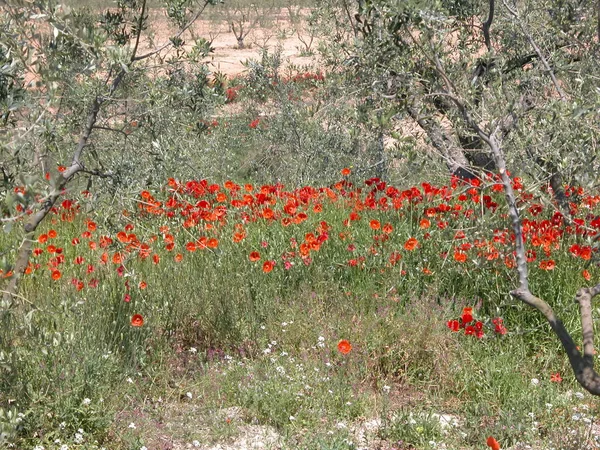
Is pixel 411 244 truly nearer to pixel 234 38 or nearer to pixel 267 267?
pixel 267 267

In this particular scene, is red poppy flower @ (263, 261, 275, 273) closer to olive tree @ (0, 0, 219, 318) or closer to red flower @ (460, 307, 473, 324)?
olive tree @ (0, 0, 219, 318)

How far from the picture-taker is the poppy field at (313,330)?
150 inches

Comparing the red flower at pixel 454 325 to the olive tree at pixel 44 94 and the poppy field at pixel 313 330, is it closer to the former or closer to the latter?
the poppy field at pixel 313 330

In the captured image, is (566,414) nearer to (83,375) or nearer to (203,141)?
(83,375)

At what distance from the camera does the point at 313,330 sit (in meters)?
4.49

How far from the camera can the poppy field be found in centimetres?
380

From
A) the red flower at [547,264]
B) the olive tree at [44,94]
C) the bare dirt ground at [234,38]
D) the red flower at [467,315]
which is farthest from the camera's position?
the bare dirt ground at [234,38]

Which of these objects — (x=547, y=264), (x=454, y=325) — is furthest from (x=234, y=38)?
(x=454, y=325)

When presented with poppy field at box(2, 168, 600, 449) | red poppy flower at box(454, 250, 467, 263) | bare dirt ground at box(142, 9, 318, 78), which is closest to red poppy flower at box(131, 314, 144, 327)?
poppy field at box(2, 168, 600, 449)

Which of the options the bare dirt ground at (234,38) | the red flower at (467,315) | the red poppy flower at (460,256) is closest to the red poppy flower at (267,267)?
the red poppy flower at (460,256)

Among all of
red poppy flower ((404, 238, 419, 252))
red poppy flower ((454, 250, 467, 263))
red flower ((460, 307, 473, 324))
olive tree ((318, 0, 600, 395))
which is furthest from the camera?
red poppy flower ((404, 238, 419, 252))

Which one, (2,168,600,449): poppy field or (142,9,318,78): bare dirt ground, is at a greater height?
(142,9,318,78): bare dirt ground

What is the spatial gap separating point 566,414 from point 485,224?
1.06 meters

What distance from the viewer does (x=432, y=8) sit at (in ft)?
11.5
